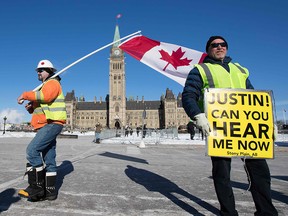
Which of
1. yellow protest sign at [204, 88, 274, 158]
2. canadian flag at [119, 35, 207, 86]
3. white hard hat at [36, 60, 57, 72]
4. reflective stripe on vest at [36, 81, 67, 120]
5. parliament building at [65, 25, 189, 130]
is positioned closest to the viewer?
yellow protest sign at [204, 88, 274, 158]

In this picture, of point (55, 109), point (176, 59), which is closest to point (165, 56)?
point (176, 59)

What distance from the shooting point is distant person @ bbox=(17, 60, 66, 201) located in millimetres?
3550

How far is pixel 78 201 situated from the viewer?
3402 mm

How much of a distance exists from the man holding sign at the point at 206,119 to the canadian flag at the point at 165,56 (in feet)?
12.8

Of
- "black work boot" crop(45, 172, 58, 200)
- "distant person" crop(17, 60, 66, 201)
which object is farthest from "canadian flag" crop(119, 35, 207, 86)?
"black work boot" crop(45, 172, 58, 200)

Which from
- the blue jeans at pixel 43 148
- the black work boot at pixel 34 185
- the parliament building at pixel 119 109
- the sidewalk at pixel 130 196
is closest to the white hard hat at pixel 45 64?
the blue jeans at pixel 43 148

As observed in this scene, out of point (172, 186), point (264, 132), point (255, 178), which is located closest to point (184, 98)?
point (264, 132)

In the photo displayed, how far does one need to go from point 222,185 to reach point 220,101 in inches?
33.7

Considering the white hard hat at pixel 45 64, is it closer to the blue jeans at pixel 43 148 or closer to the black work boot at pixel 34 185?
the blue jeans at pixel 43 148

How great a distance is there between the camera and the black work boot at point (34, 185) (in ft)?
11.3

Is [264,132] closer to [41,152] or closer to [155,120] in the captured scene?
[41,152]

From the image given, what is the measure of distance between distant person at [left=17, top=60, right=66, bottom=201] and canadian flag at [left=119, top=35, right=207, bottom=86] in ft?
12.7

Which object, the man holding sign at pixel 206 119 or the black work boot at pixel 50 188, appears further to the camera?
the black work boot at pixel 50 188

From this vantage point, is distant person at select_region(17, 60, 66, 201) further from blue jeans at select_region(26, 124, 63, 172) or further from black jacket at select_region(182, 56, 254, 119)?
black jacket at select_region(182, 56, 254, 119)
